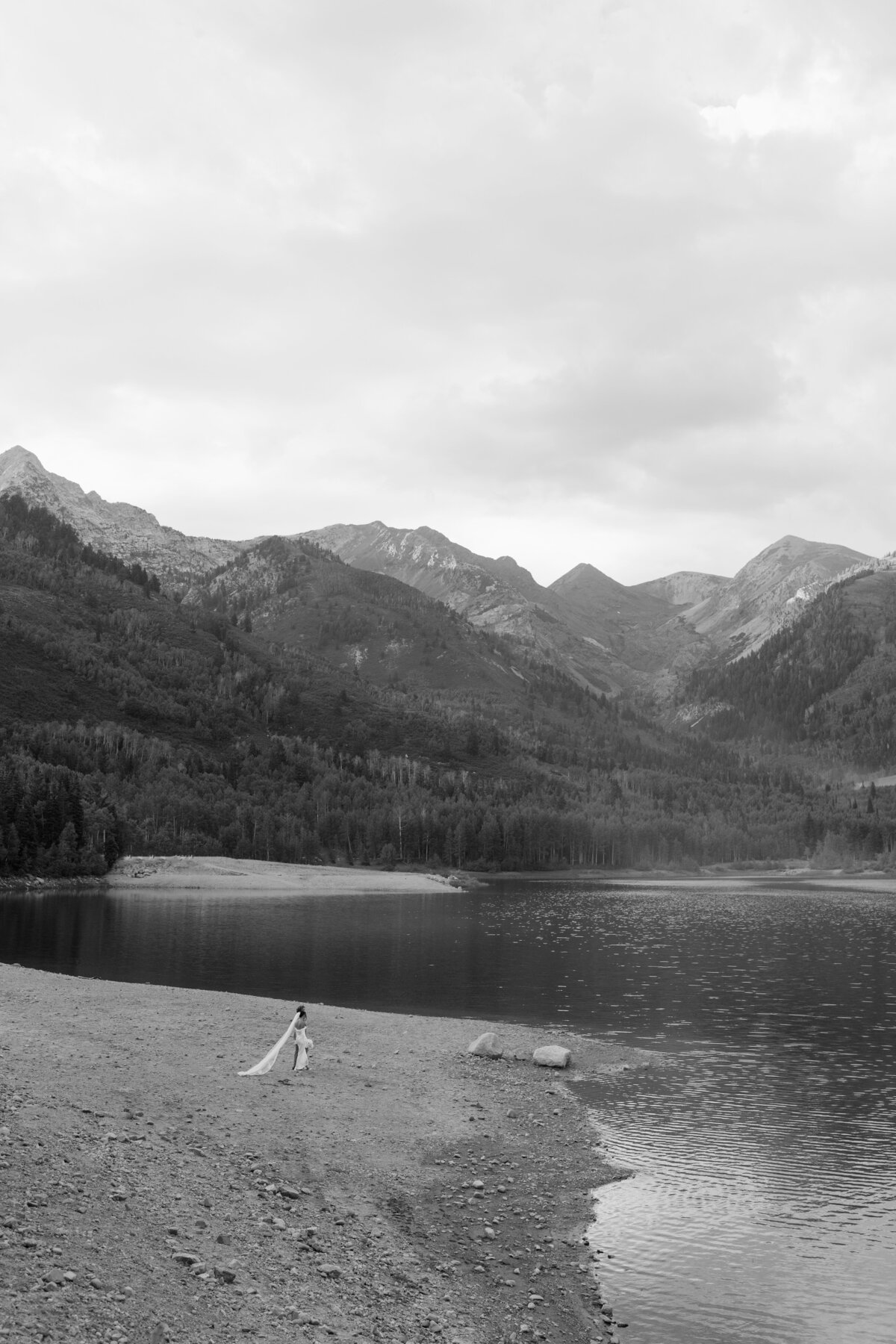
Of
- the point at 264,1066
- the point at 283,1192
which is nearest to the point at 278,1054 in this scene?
the point at 264,1066

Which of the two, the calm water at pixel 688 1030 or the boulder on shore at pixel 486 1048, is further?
the boulder on shore at pixel 486 1048

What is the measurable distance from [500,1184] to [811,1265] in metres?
8.19

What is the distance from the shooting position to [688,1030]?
53.4 meters

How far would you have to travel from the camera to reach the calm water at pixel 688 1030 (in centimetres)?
2206

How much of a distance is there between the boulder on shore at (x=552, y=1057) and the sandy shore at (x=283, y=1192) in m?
0.55

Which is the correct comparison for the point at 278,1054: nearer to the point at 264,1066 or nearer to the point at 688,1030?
the point at 264,1066

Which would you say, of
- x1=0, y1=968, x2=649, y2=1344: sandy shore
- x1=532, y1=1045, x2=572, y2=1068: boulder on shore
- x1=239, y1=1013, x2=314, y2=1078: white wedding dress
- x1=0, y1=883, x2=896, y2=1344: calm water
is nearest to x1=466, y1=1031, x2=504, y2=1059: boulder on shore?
x1=0, y1=968, x2=649, y2=1344: sandy shore

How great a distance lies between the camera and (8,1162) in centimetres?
2036

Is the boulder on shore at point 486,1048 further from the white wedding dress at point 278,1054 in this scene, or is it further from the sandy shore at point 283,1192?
the white wedding dress at point 278,1054

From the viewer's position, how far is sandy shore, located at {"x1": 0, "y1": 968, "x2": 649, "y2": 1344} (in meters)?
16.7

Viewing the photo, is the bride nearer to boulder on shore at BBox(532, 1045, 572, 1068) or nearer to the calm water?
boulder on shore at BBox(532, 1045, 572, 1068)

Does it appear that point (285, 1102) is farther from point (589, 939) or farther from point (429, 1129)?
point (589, 939)

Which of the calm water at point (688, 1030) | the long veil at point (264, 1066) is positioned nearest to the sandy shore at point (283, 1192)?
the long veil at point (264, 1066)

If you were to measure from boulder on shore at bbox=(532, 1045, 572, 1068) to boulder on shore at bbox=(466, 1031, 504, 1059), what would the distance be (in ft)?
5.10
